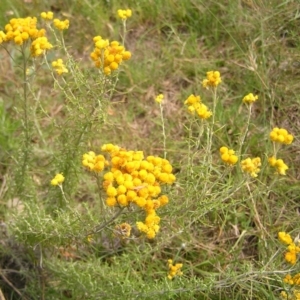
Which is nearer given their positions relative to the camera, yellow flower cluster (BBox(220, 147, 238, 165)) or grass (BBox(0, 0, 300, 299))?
yellow flower cluster (BBox(220, 147, 238, 165))

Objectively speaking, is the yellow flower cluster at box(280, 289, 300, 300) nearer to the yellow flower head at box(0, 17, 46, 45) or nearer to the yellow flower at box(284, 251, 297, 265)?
the yellow flower at box(284, 251, 297, 265)

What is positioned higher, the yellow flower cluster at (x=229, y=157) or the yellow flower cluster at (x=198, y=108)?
the yellow flower cluster at (x=198, y=108)

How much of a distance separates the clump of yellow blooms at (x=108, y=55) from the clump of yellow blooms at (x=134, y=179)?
0.92ft

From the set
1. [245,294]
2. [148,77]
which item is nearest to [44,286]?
[245,294]

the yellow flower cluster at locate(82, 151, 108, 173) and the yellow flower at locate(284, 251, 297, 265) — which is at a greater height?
the yellow flower cluster at locate(82, 151, 108, 173)

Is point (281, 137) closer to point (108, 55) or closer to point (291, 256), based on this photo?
point (291, 256)

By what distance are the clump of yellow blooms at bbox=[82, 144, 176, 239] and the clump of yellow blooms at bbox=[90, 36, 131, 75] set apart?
0.92 ft

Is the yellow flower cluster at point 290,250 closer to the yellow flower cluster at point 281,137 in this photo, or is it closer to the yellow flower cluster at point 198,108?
the yellow flower cluster at point 281,137

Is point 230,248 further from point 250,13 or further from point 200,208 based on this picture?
point 250,13

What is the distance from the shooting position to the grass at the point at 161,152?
1.81 metres

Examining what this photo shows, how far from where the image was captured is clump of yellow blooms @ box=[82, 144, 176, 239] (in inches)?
54.7

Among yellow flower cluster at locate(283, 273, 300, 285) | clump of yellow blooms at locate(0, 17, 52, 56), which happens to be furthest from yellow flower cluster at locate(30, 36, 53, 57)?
yellow flower cluster at locate(283, 273, 300, 285)

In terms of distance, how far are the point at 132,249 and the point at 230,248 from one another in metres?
0.46

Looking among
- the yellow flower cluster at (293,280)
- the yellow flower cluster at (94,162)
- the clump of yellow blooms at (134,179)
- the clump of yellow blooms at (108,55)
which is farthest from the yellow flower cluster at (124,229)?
the yellow flower cluster at (293,280)
